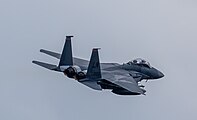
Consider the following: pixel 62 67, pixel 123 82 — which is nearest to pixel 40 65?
pixel 62 67

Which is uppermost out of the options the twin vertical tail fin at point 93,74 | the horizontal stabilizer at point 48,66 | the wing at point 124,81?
the twin vertical tail fin at point 93,74

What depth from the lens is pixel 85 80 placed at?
391 ft

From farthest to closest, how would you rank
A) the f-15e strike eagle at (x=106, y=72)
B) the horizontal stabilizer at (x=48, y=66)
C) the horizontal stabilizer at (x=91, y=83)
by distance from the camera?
the horizontal stabilizer at (x=48, y=66) → the f-15e strike eagle at (x=106, y=72) → the horizontal stabilizer at (x=91, y=83)

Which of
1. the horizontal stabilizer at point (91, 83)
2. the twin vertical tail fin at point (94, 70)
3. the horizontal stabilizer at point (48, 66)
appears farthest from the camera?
the horizontal stabilizer at point (48, 66)

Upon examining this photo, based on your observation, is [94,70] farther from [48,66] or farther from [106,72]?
[48,66]

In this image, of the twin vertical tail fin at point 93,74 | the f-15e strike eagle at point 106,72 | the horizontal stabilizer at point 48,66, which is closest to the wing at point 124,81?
the f-15e strike eagle at point 106,72

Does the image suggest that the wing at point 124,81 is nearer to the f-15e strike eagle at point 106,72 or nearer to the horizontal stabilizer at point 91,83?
the f-15e strike eagle at point 106,72

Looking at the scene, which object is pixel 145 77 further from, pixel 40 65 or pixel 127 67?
pixel 40 65

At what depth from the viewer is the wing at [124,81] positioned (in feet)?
386

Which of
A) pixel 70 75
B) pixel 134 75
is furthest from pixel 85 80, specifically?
pixel 134 75

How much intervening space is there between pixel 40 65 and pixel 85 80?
41.5ft

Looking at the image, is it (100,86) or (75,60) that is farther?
(75,60)

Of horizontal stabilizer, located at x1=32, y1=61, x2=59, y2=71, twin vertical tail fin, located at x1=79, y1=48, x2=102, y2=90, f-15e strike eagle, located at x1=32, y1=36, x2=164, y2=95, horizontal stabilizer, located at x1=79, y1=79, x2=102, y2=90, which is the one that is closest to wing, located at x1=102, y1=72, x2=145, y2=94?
f-15e strike eagle, located at x1=32, y1=36, x2=164, y2=95

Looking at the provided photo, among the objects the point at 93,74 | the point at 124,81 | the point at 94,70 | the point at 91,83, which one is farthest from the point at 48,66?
the point at 91,83
